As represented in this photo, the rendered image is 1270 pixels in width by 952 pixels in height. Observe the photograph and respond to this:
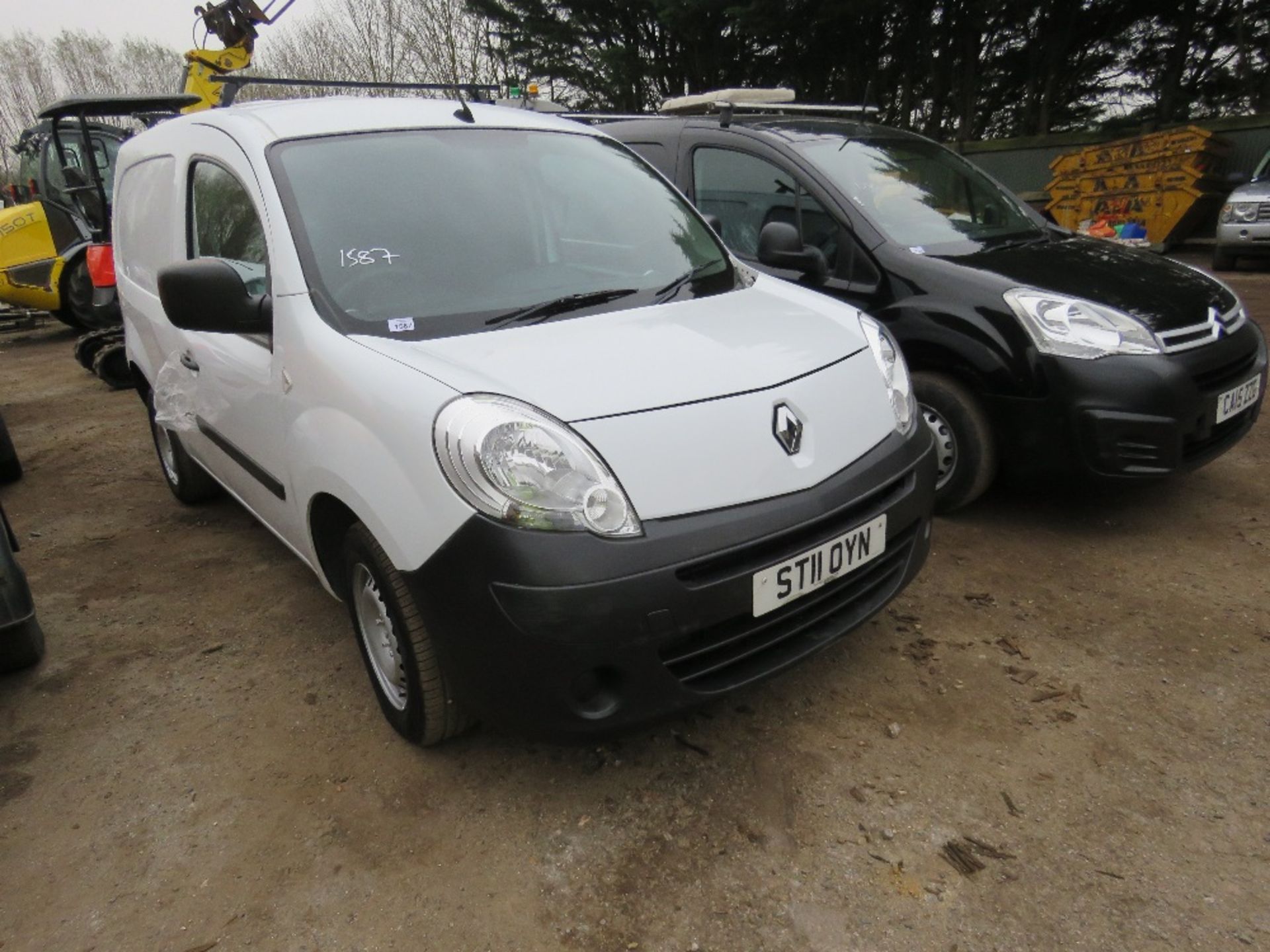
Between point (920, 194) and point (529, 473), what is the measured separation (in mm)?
3023

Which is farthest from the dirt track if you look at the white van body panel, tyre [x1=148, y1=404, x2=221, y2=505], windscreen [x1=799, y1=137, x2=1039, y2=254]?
windscreen [x1=799, y1=137, x2=1039, y2=254]

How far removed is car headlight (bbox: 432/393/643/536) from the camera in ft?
6.37

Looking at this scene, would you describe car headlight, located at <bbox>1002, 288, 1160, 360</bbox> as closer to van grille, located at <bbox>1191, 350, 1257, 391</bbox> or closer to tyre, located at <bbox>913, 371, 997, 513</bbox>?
van grille, located at <bbox>1191, 350, 1257, 391</bbox>

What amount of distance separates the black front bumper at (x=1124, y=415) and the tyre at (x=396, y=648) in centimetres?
243

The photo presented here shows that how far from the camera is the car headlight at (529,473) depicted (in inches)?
76.5

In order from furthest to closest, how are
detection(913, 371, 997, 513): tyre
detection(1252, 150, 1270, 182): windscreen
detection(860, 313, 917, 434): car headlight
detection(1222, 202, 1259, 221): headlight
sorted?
1. detection(1252, 150, 1270, 182): windscreen
2. detection(1222, 202, 1259, 221): headlight
3. detection(913, 371, 997, 513): tyre
4. detection(860, 313, 917, 434): car headlight

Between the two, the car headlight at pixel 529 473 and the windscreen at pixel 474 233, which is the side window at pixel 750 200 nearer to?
the windscreen at pixel 474 233

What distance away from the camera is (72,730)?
2738mm

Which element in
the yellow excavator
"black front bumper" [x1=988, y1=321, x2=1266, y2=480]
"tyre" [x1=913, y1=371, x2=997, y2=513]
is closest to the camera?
"black front bumper" [x1=988, y1=321, x2=1266, y2=480]

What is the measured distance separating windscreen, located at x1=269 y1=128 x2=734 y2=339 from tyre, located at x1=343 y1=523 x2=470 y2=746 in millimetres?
618

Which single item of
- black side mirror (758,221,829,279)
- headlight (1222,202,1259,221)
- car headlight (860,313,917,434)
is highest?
black side mirror (758,221,829,279)

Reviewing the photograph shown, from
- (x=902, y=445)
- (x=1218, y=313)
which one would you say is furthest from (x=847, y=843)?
(x=1218, y=313)

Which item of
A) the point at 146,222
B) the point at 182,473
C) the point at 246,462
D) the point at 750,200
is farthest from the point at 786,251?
the point at 182,473

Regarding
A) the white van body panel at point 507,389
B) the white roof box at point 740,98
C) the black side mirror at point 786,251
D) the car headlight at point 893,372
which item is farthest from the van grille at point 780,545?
the white roof box at point 740,98
